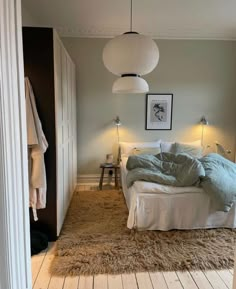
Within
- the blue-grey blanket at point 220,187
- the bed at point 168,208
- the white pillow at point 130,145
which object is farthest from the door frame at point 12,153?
the white pillow at point 130,145

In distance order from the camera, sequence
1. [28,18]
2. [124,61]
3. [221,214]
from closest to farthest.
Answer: [124,61] → [221,214] → [28,18]

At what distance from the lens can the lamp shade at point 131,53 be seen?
200cm

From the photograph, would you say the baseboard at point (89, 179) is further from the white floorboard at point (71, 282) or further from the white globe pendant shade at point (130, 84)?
the white floorboard at point (71, 282)

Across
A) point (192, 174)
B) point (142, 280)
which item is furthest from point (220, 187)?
point (142, 280)

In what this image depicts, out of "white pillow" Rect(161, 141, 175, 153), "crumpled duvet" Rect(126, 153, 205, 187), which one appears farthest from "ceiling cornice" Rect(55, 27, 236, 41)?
"crumpled duvet" Rect(126, 153, 205, 187)

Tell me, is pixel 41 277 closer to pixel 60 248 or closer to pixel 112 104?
pixel 60 248

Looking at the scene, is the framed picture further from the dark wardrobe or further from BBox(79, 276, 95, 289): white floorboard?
BBox(79, 276, 95, 289): white floorboard

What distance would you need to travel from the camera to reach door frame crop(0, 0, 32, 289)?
2.81 ft

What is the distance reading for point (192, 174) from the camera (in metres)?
3.03

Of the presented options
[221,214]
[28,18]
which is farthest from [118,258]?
[28,18]

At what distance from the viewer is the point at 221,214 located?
3078mm

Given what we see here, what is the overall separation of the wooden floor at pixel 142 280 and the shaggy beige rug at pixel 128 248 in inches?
2.6

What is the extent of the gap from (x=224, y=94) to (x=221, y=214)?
113 inches

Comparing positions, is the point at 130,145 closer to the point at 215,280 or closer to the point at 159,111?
the point at 159,111
